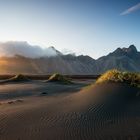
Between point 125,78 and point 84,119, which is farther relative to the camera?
point 125,78

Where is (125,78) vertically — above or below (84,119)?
above

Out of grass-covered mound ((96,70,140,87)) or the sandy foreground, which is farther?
grass-covered mound ((96,70,140,87))

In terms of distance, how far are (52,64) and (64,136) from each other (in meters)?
159

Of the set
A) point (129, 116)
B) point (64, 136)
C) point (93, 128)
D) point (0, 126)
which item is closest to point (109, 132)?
point (93, 128)

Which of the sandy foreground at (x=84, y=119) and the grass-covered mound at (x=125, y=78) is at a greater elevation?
the grass-covered mound at (x=125, y=78)

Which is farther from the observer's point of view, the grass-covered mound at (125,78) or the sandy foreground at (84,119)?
the grass-covered mound at (125,78)

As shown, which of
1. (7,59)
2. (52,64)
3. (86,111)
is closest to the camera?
(86,111)

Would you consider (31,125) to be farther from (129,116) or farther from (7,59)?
(7,59)

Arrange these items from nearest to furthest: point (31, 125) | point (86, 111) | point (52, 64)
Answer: point (31, 125)
point (86, 111)
point (52, 64)

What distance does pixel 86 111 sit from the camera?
10922 millimetres

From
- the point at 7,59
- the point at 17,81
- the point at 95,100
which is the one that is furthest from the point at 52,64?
the point at 95,100

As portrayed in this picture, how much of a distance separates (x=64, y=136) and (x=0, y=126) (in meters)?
2.40

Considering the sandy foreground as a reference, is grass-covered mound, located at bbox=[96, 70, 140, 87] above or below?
above

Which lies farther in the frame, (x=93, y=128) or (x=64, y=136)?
(x=93, y=128)
